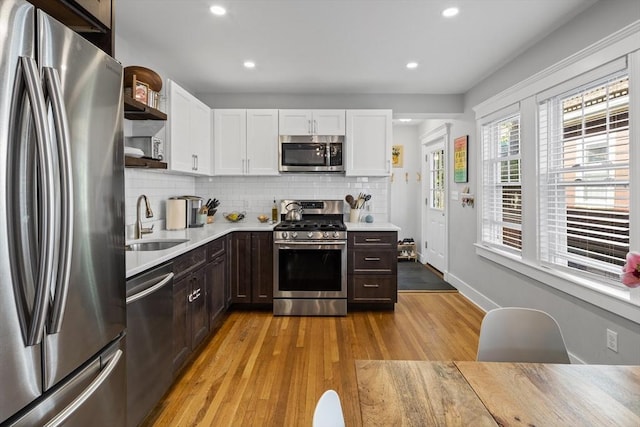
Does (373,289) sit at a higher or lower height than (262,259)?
lower

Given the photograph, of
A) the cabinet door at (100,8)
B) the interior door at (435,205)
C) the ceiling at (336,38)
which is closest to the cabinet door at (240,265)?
the ceiling at (336,38)

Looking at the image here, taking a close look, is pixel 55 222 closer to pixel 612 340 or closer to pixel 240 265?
pixel 240 265

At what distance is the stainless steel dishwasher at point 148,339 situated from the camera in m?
1.66

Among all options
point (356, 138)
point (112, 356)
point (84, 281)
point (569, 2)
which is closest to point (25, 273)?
point (84, 281)

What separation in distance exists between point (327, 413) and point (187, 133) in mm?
3111

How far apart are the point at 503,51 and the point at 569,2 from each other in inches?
31.6

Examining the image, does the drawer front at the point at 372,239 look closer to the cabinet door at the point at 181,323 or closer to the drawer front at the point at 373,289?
the drawer front at the point at 373,289

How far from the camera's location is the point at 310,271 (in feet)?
12.1

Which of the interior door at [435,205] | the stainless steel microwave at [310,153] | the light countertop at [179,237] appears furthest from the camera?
the interior door at [435,205]

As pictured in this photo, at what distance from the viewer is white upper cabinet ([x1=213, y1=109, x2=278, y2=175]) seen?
4027 mm

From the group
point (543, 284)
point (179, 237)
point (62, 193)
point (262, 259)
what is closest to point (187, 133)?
point (179, 237)

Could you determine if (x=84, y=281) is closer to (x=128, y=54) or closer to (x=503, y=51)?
(x=128, y=54)

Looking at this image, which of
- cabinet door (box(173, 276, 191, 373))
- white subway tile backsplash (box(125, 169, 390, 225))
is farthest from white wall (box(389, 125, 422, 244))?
cabinet door (box(173, 276, 191, 373))

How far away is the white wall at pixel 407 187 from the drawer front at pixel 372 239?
9.77ft
